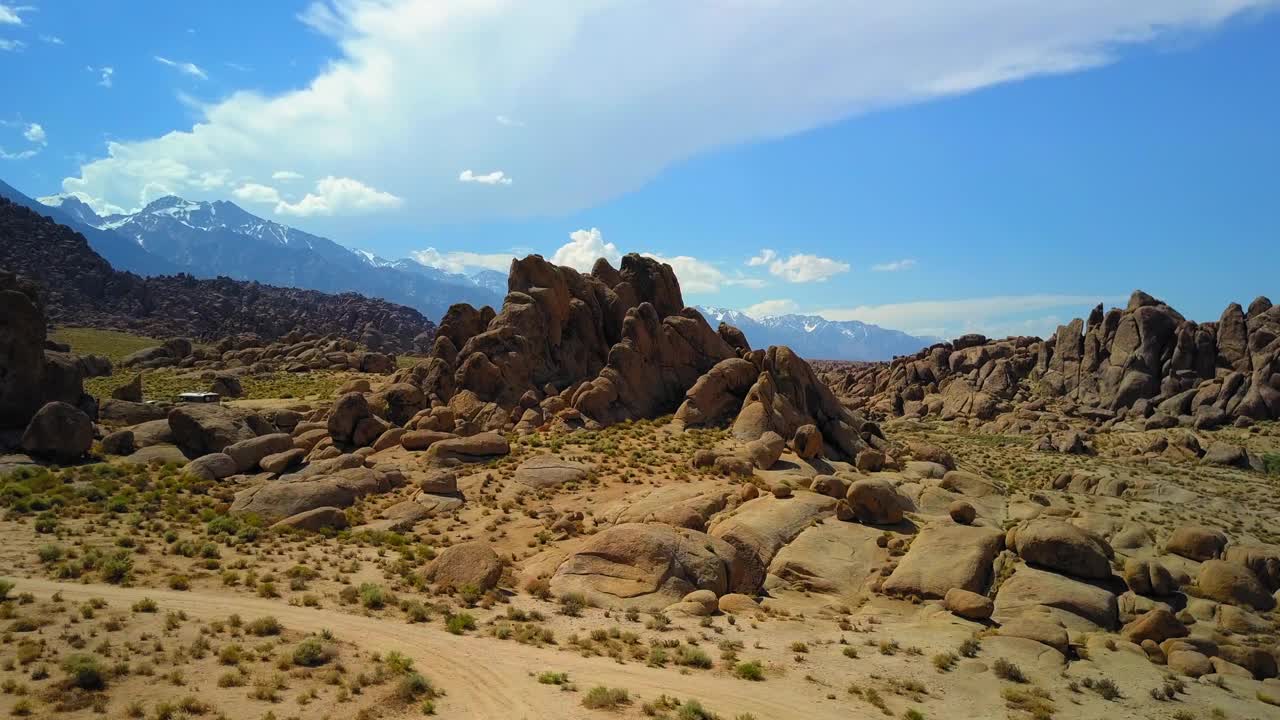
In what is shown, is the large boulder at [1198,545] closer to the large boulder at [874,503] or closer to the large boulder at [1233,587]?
the large boulder at [1233,587]

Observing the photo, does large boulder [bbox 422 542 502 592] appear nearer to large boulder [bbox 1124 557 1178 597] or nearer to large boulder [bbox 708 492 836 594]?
large boulder [bbox 708 492 836 594]

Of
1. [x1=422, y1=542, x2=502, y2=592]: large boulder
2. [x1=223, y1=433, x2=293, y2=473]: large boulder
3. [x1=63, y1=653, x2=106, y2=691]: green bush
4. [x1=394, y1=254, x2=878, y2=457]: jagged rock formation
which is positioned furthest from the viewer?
[x1=394, y1=254, x2=878, y2=457]: jagged rock formation

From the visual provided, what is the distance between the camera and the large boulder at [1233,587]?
29.1m

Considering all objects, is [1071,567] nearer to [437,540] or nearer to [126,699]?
[437,540]

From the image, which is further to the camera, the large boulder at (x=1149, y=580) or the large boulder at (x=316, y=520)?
the large boulder at (x=316, y=520)

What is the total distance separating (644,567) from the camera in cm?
2667

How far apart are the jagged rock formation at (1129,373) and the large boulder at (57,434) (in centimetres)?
11464

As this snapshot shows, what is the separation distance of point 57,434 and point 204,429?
296 inches

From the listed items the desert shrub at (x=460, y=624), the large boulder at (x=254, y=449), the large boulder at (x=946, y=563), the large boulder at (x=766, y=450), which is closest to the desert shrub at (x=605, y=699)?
the desert shrub at (x=460, y=624)

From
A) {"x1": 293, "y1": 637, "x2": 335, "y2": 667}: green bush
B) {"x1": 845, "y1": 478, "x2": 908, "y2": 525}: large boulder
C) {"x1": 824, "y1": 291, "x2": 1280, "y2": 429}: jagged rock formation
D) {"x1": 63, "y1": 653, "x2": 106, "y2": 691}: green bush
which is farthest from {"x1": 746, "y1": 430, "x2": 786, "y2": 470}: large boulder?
{"x1": 824, "y1": 291, "x2": 1280, "y2": 429}: jagged rock formation

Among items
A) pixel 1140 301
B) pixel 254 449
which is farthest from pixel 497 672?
pixel 1140 301

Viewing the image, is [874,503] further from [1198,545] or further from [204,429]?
[204,429]

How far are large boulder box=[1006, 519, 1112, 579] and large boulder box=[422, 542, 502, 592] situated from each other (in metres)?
21.8

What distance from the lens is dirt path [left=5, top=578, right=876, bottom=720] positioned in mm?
17406
